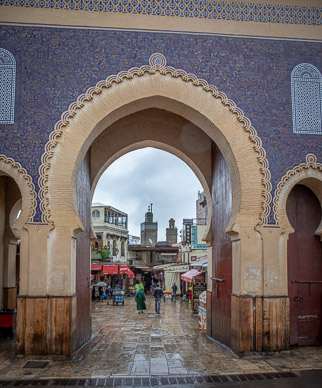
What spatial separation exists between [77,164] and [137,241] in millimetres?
56902

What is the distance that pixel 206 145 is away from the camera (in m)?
11.0

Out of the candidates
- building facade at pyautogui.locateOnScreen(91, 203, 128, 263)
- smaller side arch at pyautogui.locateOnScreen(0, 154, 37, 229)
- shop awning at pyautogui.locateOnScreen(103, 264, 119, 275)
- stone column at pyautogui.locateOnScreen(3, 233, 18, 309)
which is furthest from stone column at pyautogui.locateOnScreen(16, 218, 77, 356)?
building facade at pyautogui.locateOnScreen(91, 203, 128, 263)

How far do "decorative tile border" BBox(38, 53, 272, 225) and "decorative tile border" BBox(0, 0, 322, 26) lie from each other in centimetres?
108

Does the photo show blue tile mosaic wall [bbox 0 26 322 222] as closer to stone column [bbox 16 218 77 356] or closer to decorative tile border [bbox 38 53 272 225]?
decorative tile border [bbox 38 53 272 225]

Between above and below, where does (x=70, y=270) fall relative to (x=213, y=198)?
below

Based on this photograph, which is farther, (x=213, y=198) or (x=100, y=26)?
(x=213, y=198)

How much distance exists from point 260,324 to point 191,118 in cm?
429

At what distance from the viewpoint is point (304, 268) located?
859cm

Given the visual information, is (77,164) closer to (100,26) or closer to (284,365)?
(100,26)

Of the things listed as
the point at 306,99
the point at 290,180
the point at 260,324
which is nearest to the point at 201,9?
the point at 306,99

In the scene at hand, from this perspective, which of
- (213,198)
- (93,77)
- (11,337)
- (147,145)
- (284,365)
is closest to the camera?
(284,365)

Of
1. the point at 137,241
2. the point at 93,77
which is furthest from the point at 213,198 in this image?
the point at 137,241

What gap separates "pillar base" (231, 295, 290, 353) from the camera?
761cm

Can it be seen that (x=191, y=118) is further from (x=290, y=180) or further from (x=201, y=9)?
(x=290, y=180)
